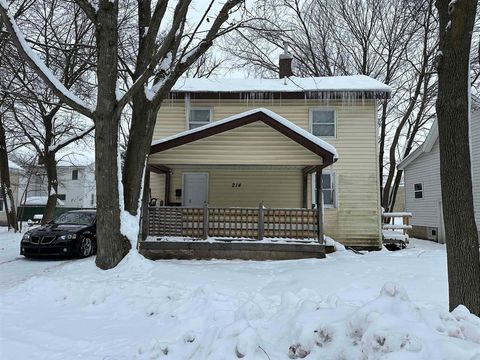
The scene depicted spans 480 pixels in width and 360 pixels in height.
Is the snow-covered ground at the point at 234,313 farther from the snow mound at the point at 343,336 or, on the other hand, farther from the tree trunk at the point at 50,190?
the tree trunk at the point at 50,190

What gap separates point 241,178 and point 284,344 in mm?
12028

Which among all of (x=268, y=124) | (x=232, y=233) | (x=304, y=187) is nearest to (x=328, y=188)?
(x=304, y=187)

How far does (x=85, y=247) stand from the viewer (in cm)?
1177

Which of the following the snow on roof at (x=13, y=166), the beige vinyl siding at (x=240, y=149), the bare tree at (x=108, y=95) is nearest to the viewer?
the bare tree at (x=108, y=95)

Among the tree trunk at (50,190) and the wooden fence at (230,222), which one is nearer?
the wooden fence at (230,222)

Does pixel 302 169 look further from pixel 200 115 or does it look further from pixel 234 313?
pixel 234 313

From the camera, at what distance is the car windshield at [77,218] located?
12562 millimetres

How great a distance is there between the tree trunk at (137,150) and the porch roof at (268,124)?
1664mm

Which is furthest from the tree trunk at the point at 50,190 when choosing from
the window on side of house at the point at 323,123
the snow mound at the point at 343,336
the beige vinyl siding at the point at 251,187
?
the snow mound at the point at 343,336

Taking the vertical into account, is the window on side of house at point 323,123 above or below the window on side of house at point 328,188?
above

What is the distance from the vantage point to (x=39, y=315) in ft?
18.6

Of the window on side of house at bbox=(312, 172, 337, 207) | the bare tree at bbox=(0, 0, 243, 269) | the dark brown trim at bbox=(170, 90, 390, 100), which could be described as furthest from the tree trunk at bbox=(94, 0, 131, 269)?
the window on side of house at bbox=(312, 172, 337, 207)

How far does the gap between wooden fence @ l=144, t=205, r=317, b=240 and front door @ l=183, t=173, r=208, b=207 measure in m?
3.46

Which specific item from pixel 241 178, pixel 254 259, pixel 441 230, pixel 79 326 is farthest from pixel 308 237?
pixel 441 230
